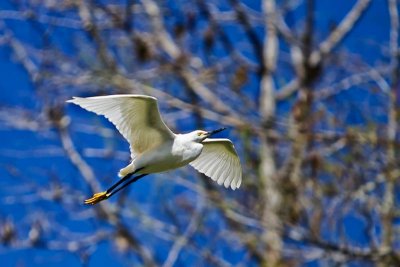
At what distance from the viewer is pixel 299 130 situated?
352 inches

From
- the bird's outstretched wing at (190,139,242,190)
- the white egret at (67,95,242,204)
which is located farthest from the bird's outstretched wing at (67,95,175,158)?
the bird's outstretched wing at (190,139,242,190)

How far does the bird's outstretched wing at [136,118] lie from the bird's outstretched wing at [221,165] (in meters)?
0.59

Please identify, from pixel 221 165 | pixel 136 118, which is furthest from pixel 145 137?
pixel 221 165

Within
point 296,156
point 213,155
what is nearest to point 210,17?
point 296,156

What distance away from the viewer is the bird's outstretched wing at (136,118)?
4109mm

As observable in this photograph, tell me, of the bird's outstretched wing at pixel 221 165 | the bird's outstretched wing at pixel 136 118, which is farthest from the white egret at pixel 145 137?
the bird's outstretched wing at pixel 221 165

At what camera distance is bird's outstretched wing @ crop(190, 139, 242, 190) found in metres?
4.89

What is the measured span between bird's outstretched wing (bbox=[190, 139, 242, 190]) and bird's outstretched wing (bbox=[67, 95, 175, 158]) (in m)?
0.59

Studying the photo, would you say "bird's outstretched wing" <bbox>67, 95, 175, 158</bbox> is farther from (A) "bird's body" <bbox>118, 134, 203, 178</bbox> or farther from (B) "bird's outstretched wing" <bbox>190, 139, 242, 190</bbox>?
(B) "bird's outstretched wing" <bbox>190, 139, 242, 190</bbox>

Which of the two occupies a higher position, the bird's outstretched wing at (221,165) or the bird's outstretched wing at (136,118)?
the bird's outstretched wing at (136,118)

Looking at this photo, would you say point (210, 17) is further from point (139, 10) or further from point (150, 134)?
point (150, 134)

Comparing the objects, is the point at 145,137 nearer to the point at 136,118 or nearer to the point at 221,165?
the point at 136,118

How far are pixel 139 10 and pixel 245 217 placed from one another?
14.7 ft

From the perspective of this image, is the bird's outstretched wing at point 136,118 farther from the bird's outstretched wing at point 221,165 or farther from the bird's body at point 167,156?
the bird's outstretched wing at point 221,165
